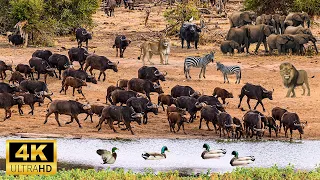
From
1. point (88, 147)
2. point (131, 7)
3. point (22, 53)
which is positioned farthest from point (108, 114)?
point (131, 7)

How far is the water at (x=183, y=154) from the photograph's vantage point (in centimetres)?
2019

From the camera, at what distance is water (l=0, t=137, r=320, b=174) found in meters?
20.2

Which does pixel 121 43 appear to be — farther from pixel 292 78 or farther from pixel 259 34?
pixel 292 78

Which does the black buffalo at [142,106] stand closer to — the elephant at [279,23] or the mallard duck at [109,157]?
the mallard duck at [109,157]

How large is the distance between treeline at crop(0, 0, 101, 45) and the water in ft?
54.6

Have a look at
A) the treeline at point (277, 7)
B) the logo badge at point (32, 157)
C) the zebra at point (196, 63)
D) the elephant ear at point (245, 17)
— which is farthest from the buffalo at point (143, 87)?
the treeline at point (277, 7)

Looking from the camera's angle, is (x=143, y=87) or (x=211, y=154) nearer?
(x=211, y=154)

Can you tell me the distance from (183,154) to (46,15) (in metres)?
21.5

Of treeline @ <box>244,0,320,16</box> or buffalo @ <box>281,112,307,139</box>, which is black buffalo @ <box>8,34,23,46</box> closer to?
treeline @ <box>244,0,320,16</box>

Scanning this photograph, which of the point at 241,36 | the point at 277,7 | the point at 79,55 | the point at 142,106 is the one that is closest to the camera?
the point at 142,106

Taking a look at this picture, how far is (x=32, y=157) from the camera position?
1680cm

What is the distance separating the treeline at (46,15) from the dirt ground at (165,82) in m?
0.66

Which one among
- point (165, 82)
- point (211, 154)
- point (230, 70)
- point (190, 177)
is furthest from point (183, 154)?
point (230, 70)

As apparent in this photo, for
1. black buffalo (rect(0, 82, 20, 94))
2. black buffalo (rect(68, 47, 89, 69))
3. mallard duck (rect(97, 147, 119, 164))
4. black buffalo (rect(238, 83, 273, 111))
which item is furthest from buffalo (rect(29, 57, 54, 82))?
mallard duck (rect(97, 147, 119, 164))
